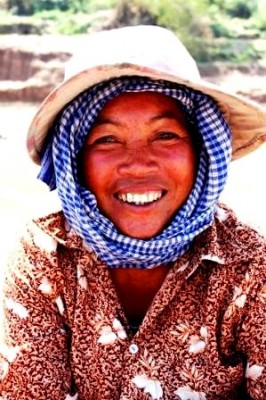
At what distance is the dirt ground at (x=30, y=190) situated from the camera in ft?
24.7

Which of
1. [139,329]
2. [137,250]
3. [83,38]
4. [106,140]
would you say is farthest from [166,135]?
[83,38]

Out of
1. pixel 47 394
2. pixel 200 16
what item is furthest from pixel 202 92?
pixel 200 16

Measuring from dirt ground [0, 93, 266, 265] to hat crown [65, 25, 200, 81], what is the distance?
3.37m

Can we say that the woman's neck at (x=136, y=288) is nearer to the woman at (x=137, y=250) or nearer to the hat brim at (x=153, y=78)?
the woman at (x=137, y=250)

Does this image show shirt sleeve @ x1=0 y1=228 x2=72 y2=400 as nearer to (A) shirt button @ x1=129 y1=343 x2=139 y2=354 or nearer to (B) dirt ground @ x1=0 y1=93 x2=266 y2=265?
(A) shirt button @ x1=129 y1=343 x2=139 y2=354

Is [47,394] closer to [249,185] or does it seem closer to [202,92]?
[202,92]

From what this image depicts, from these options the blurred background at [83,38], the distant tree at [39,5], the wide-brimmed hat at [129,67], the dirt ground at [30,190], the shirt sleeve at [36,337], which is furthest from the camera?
the distant tree at [39,5]

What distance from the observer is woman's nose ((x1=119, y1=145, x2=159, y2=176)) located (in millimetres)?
2545

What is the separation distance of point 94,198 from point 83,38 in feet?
48.5

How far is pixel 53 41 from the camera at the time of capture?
18.2m

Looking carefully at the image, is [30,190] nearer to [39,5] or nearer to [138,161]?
[138,161]

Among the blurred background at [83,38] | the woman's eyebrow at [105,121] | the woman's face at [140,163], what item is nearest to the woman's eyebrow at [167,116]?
the woman's face at [140,163]

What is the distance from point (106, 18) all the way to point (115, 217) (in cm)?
1844

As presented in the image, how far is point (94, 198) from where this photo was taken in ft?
8.60
